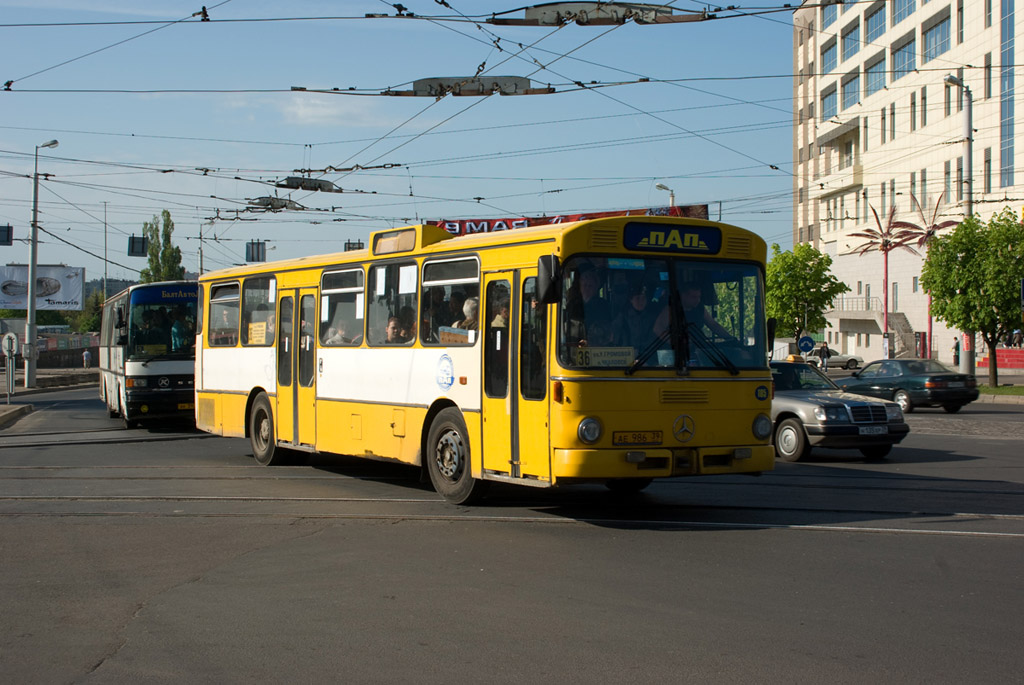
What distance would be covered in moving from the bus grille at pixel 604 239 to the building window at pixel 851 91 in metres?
64.8

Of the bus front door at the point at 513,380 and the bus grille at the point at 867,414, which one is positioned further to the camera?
the bus grille at the point at 867,414

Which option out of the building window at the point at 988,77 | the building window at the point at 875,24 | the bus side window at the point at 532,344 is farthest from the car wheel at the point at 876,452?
the building window at the point at 875,24

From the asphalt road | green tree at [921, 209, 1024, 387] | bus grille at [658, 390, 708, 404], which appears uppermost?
green tree at [921, 209, 1024, 387]

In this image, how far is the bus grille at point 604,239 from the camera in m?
9.66

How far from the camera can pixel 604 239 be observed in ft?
31.9

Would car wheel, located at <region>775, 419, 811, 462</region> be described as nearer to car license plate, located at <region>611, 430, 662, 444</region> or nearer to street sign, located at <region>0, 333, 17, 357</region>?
car license plate, located at <region>611, 430, 662, 444</region>

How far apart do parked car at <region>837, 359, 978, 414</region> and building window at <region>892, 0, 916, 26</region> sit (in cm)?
3667

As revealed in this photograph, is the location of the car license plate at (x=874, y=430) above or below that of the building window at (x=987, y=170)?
below

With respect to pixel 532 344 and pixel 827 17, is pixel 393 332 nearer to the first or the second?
pixel 532 344

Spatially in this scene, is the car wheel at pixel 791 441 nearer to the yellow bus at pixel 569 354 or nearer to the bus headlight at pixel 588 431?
the yellow bus at pixel 569 354

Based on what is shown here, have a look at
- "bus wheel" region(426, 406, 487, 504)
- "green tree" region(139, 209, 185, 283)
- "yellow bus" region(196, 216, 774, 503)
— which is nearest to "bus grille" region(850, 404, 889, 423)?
"yellow bus" region(196, 216, 774, 503)

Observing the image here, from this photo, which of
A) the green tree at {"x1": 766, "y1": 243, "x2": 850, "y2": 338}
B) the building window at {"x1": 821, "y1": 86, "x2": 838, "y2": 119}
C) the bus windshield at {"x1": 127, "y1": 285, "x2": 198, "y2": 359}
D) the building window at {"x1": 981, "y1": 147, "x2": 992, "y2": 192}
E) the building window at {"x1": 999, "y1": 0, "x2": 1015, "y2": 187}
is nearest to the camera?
the bus windshield at {"x1": 127, "y1": 285, "x2": 198, "y2": 359}

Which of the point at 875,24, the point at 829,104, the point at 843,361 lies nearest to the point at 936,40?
the point at 875,24

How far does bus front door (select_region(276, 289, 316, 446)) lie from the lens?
557 inches
